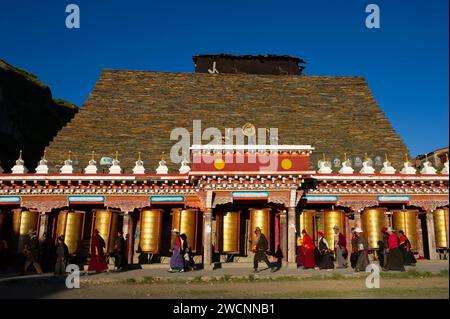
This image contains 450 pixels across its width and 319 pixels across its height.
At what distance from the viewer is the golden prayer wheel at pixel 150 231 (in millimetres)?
15992

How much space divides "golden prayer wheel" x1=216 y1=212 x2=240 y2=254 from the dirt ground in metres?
3.19

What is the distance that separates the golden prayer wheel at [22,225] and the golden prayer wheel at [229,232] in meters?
7.31

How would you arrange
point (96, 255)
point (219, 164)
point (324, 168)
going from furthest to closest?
1. point (324, 168)
2. point (219, 164)
3. point (96, 255)

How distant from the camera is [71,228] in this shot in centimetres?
1596

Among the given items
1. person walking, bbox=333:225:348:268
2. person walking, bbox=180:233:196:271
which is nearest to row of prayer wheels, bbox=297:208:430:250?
person walking, bbox=333:225:348:268

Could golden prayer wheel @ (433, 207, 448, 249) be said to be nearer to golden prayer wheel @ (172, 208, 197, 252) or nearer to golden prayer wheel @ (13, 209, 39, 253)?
golden prayer wheel @ (172, 208, 197, 252)

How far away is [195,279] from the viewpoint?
1291cm

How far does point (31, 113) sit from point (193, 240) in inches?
1015

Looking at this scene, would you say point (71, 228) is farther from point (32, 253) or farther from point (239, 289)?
point (239, 289)

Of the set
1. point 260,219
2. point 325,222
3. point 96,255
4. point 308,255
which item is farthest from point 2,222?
point 325,222

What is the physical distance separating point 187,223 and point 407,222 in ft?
29.4

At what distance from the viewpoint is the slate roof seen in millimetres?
18938

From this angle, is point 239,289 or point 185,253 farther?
point 185,253

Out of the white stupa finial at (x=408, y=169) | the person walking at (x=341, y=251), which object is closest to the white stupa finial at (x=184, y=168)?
Result: the person walking at (x=341, y=251)
